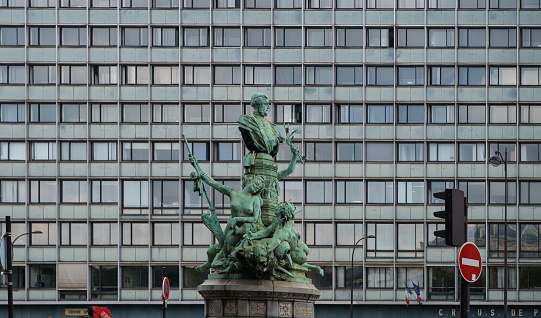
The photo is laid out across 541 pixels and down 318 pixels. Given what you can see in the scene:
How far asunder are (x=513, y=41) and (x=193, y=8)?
75.4 feet

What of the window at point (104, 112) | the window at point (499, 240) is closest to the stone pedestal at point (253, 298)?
the window at point (104, 112)

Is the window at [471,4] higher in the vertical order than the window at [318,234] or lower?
higher

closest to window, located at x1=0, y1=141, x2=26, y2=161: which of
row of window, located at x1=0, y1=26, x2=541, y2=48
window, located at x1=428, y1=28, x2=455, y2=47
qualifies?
row of window, located at x1=0, y1=26, x2=541, y2=48

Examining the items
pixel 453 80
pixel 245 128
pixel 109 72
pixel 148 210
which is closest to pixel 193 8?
pixel 109 72

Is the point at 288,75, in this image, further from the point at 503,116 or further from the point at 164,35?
the point at 503,116

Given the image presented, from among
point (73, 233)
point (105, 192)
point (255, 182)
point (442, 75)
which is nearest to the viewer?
point (255, 182)

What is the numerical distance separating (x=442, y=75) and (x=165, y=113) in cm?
1999

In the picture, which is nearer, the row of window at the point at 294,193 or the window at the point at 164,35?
the row of window at the point at 294,193

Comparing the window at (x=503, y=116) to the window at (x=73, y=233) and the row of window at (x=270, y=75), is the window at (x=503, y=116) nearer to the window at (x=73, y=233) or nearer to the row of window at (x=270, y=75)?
the row of window at (x=270, y=75)

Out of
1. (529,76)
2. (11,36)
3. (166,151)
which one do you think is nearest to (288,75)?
(166,151)

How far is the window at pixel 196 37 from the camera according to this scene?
75.2 metres

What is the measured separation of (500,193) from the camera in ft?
246

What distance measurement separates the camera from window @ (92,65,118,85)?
75375mm

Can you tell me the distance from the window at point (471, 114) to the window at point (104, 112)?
24641 millimetres
